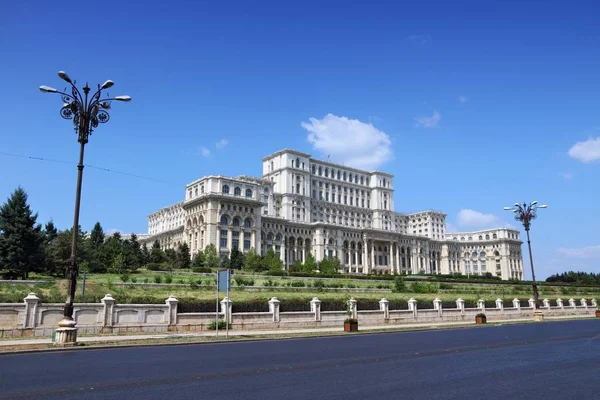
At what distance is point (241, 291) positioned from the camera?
44.9 metres

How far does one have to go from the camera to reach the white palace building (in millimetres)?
105188

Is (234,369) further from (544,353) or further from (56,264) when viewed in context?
(56,264)

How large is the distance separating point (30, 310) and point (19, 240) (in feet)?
109

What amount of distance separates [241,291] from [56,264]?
23440mm

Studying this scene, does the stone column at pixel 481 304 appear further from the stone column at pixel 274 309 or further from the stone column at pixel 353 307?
the stone column at pixel 274 309

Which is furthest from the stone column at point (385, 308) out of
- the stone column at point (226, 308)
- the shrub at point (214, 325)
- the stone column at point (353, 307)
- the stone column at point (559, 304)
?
the stone column at point (559, 304)

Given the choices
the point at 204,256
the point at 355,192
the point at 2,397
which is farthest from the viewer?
the point at 355,192

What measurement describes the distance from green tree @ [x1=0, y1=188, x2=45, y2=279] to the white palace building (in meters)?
50.4

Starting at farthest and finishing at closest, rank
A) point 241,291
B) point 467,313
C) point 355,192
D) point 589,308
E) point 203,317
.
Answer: point 355,192 → point 589,308 → point 241,291 → point 467,313 → point 203,317

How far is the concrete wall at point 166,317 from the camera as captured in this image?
67.3ft

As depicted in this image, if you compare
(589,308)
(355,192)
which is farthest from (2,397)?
(355,192)

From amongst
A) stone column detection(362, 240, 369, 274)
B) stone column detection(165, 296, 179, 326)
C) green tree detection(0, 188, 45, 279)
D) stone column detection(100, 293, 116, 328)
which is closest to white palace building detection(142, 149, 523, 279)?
stone column detection(362, 240, 369, 274)

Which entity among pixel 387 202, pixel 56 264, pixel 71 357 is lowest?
pixel 71 357

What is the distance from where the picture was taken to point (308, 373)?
11055mm
